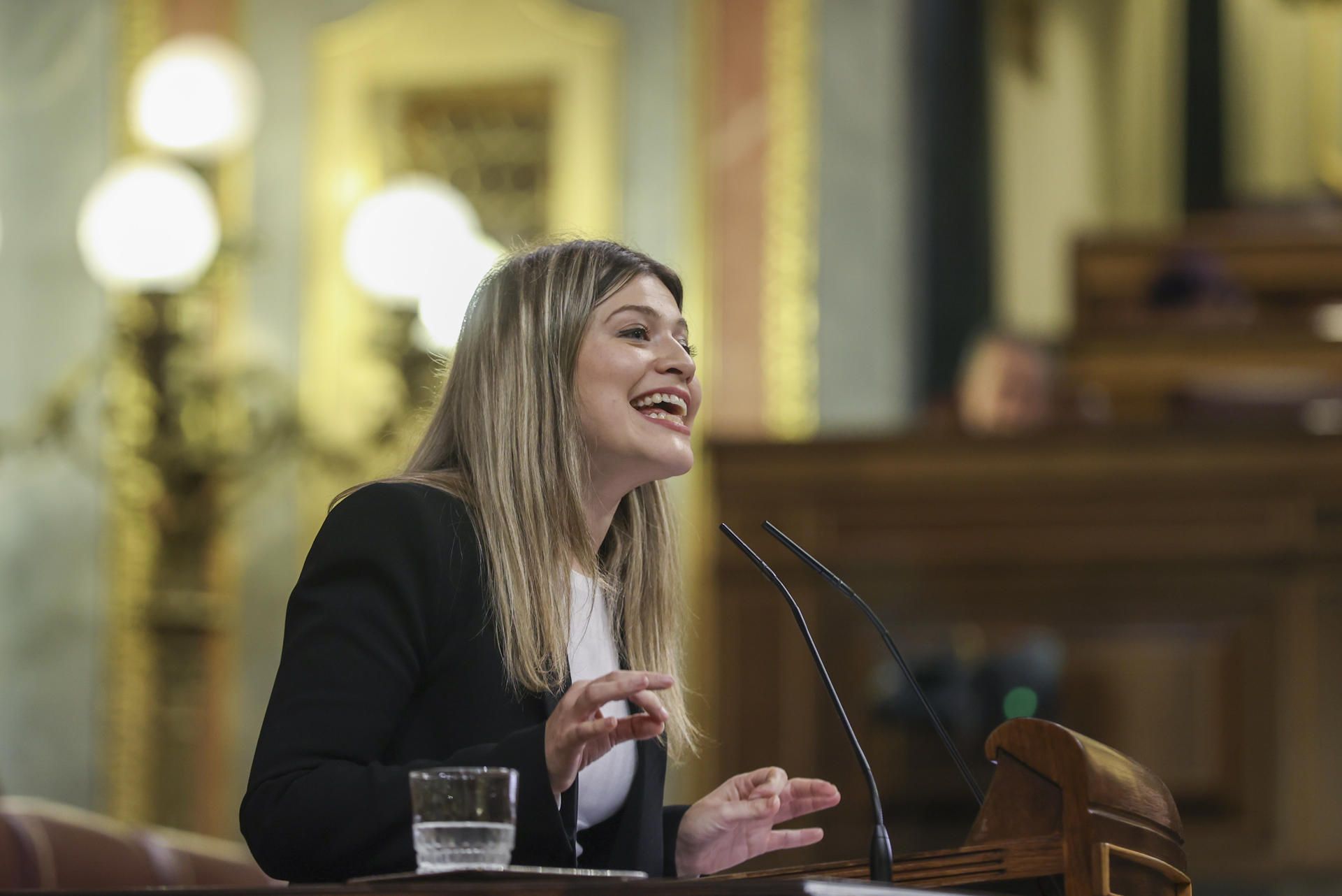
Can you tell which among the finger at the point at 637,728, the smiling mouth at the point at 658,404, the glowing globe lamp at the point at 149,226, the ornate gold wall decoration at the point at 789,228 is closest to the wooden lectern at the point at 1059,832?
the finger at the point at 637,728

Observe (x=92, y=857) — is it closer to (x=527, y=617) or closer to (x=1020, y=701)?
(x=527, y=617)

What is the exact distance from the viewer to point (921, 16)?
7.00m

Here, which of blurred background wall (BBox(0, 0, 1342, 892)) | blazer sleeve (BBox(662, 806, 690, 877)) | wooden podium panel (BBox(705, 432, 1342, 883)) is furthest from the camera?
blurred background wall (BBox(0, 0, 1342, 892))

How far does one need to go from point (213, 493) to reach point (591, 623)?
466cm

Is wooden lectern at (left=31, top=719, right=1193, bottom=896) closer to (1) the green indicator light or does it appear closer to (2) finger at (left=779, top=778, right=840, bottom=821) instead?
(2) finger at (left=779, top=778, right=840, bottom=821)

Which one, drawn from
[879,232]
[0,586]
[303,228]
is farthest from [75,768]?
[879,232]

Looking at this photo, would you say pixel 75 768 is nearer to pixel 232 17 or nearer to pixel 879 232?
pixel 232 17

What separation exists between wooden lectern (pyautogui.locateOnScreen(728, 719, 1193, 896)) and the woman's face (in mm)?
501

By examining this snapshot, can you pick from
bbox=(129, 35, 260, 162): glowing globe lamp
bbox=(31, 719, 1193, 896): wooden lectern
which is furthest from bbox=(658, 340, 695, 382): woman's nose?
bbox=(129, 35, 260, 162): glowing globe lamp

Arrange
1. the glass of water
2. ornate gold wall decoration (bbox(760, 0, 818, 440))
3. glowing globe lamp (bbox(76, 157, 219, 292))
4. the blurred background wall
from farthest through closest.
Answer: ornate gold wall decoration (bbox(760, 0, 818, 440)) → the blurred background wall → glowing globe lamp (bbox(76, 157, 219, 292)) → the glass of water

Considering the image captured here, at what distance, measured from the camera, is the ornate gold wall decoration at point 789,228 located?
650 centimetres

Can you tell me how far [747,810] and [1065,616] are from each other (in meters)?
3.11

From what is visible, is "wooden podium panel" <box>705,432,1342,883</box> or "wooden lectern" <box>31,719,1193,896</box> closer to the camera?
"wooden lectern" <box>31,719,1193,896</box>

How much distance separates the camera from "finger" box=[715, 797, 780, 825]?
1.95 meters
